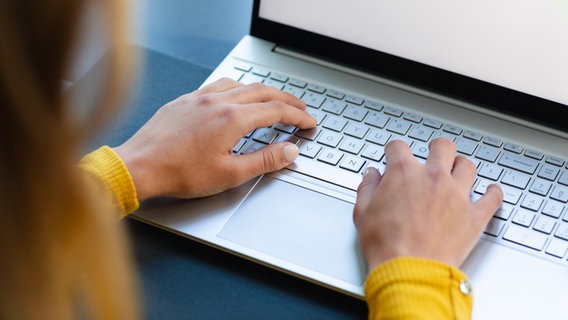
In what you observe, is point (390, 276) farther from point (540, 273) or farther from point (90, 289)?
point (90, 289)

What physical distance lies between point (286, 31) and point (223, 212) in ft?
1.04

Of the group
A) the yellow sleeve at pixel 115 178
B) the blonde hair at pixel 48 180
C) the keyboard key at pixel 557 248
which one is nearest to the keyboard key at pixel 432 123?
the keyboard key at pixel 557 248

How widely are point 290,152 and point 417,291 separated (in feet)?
0.84

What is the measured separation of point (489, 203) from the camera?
0.84 meters

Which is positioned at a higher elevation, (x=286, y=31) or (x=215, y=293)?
(x=286, y=31)

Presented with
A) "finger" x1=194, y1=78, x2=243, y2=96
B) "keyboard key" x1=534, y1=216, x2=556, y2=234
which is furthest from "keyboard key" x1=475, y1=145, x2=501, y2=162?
"finger" x1=194, y1=78, x2=243, y2=96

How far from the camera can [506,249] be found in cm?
83

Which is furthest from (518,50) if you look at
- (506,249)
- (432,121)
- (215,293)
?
(215,293)

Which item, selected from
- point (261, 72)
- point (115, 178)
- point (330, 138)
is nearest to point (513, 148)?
point (330, 138)

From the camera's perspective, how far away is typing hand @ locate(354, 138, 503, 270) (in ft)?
2.50

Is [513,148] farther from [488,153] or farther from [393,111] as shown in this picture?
[393,111]

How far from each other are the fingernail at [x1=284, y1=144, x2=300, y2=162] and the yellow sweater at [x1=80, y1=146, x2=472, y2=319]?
202mm

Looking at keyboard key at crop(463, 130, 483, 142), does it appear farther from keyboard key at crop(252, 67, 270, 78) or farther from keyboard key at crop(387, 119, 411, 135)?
keyboard key at crop(252, 67, 270, 78)

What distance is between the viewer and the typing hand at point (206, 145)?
835 millimetres
